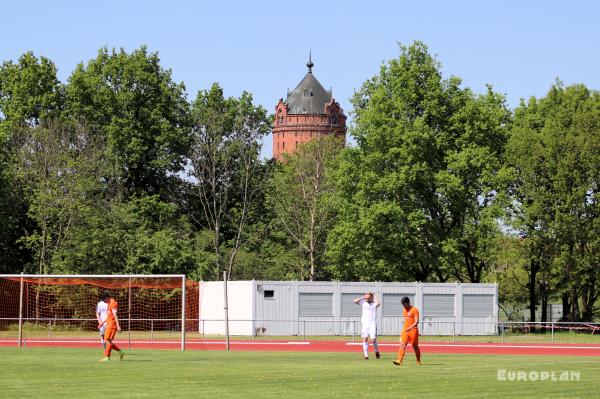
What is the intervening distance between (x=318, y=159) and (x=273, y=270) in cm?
973

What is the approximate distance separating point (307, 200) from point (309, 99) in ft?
289

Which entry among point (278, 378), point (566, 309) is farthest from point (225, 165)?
point (278, 378)

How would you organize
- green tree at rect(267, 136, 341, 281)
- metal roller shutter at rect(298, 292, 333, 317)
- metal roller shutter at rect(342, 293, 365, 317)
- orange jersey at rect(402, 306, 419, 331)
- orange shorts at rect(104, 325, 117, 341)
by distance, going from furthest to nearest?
1. green tree at rect(267, 136, 341, 281)
2. metal roller shutter at rect(342, 293, 365, 317)
3. metal roller shutter at rect(298, 292, 333, 317)
4. orange shorts at rect(104, 325, 117, 341)
5. orange jersey at rect(402, 306, 419, 331)

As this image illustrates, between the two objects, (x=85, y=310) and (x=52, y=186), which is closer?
(x=85, y=310)

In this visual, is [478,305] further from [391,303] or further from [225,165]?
[225,165]

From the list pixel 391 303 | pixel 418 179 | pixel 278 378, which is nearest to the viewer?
pixel 278 378

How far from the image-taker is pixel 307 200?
88.6 m

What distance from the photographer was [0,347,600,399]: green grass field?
19.7 meters

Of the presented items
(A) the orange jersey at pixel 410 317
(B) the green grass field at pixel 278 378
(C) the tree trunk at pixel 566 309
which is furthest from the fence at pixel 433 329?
(A) the orange jersey at pixel 410 317

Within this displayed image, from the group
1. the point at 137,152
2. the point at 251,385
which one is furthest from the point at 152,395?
the point at 137,152

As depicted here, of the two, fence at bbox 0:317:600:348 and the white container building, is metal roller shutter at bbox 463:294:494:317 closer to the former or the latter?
the white container building

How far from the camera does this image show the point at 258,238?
91.5 m

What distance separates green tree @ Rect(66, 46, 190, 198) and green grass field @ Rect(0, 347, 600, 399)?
51.4 metres

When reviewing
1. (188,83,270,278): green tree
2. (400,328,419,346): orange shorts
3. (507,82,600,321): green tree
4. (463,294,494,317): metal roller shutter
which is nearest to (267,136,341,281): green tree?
(188,83,270,278): green tree
